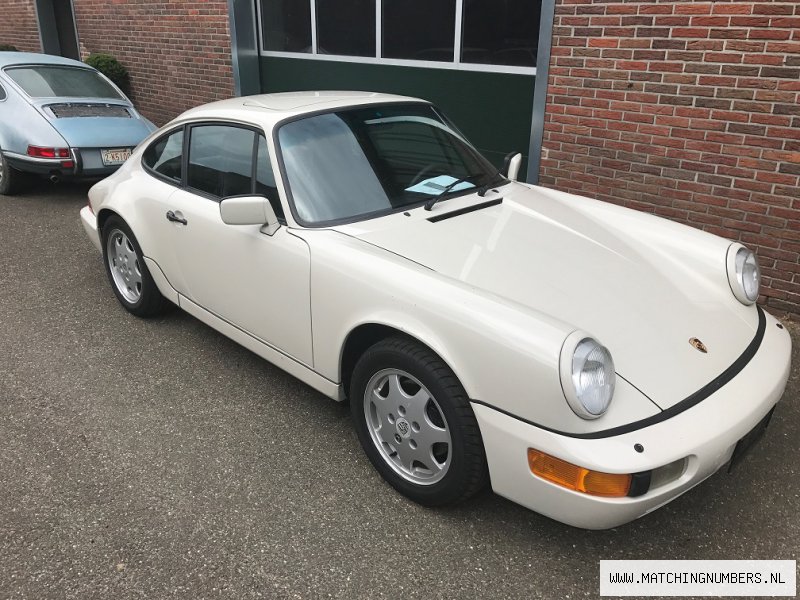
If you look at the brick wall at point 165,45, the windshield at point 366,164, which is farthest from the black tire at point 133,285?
the brick wall at point 165,45

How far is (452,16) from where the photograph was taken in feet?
21.3

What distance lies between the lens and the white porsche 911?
2229 mm

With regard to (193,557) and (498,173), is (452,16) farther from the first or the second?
(193,557)

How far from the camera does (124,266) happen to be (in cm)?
448

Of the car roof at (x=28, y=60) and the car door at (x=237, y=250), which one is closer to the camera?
the car door at (x=237, y=250)

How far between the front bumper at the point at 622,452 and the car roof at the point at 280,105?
1.87 meters

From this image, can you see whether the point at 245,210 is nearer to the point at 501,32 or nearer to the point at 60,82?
the point at 501,32

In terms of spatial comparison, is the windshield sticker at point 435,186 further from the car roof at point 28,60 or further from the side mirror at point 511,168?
the car roof at point 28,60

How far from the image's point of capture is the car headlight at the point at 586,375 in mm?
2141

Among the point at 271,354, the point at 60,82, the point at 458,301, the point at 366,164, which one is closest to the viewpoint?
the point at 458,301

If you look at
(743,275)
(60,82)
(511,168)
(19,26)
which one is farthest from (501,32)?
(19,26)

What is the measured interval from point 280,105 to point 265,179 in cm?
52

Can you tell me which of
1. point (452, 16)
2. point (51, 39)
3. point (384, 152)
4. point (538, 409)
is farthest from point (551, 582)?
point (51, 39)

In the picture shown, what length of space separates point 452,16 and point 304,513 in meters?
5.32
